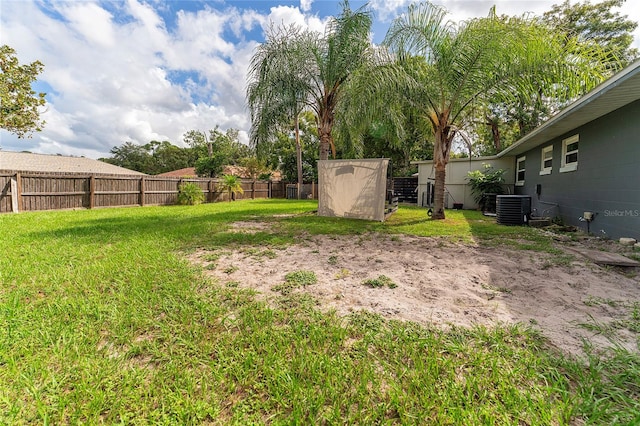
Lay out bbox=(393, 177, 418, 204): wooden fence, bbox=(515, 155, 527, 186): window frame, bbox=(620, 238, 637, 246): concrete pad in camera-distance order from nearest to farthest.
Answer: bbox=(620, 238, 637, 246): concrete pad → bbox=(515, 155, 527, 186): window frame → bbox=(393, 177, 418, 204): wooden fence

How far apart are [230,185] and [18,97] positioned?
1096 cm

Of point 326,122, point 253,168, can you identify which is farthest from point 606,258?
point 253,168

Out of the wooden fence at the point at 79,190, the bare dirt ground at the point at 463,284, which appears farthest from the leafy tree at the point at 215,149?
the bare dirt ground at the point at 463,284

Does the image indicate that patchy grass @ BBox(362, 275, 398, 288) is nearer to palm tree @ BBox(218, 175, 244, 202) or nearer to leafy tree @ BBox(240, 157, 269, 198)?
palm tree @ BBox(218, 175, 244, 202)

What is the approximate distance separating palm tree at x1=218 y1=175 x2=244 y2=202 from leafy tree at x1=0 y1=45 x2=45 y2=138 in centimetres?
986

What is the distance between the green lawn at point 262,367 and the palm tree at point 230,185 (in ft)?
43.2

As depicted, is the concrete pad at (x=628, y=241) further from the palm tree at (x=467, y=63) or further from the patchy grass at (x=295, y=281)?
the patchy grass at (x=295, y=281)

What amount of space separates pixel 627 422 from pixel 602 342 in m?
0.87

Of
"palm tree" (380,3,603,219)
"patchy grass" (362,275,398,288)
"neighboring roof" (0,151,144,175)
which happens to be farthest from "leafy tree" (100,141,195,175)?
"patchy grass" (362,275,398,288)

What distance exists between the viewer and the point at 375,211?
25.3 feet

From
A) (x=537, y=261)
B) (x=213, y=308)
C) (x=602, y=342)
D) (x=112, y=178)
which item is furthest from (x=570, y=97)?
(x=112, y=178)

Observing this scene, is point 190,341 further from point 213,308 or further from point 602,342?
point 602,342

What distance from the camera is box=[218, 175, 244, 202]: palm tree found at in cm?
1538

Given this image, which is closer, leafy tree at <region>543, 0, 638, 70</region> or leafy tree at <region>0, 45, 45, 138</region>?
leafy tree at <region>0, 45, 45, 138</region>
